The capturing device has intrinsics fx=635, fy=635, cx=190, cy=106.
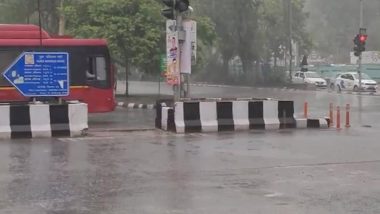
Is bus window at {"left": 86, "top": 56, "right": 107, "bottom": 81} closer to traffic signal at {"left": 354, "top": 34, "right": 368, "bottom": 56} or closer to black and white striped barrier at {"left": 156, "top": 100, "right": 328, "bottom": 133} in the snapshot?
black and white striped barrier at {"left": 156, "top": 100, "right": 328, "bottom": 133}

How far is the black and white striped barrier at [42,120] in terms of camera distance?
47.8 feet

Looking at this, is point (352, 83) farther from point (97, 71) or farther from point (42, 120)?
point (42, 120)

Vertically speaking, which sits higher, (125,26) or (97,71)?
(125,26)

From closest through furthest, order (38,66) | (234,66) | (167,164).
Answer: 1. (167,164)
2. (38,66)
3. (234,66)

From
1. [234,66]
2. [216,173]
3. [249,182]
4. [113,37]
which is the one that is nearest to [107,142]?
[216,173]

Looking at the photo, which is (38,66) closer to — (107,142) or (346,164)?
(107,142)

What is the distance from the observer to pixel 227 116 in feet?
53.5

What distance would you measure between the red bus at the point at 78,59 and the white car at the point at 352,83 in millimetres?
30207

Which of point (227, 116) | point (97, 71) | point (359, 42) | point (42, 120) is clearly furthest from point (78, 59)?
point (359, 42)

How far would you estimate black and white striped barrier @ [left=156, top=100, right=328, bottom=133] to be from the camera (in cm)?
1577

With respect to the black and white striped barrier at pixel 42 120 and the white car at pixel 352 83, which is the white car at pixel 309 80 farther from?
the black and white striped barrier at pixel 42 120

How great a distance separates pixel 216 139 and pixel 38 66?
5.07 metres

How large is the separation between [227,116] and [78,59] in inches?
276

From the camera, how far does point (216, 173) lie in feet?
31.8
